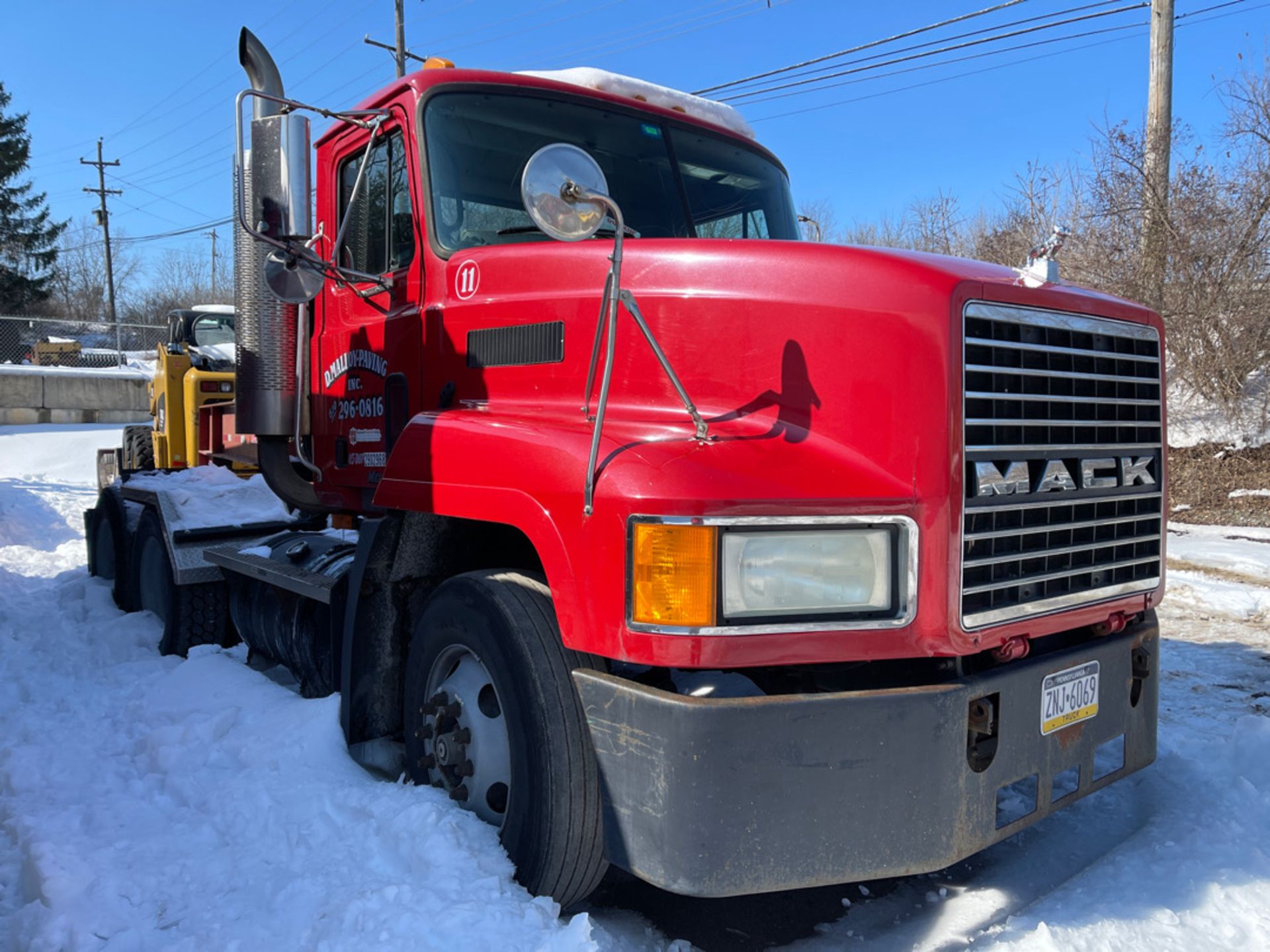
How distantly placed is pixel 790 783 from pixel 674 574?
0.59m

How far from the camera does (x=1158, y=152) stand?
1294 cm

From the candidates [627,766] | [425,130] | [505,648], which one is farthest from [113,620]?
[627,766]

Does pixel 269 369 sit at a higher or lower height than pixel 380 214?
lower

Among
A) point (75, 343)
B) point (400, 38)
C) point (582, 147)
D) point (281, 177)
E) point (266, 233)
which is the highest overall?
point (400, 38)

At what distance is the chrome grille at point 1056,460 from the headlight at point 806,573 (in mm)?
234

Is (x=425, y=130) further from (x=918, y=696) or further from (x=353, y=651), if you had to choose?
(x=918, y=696)

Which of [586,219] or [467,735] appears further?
[467,735]

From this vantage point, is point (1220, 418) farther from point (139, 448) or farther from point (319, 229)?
point (139, 448)

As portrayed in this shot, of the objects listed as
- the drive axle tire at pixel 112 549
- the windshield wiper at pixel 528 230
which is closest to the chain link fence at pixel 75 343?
the drive axle tire at pixel 112 549

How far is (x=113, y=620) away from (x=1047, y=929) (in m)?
5.92

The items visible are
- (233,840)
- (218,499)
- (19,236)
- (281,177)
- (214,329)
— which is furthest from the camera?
(19,236)

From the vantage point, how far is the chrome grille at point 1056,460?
99.8 inches

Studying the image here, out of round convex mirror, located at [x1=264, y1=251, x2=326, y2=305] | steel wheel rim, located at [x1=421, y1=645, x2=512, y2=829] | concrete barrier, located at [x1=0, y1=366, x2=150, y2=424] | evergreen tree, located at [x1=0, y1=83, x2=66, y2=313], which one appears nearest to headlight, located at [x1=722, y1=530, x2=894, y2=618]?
steel wheel rim, located at [x1=421, y1=645, x2=512, y2=829]

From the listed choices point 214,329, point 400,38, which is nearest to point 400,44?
point 400,38
